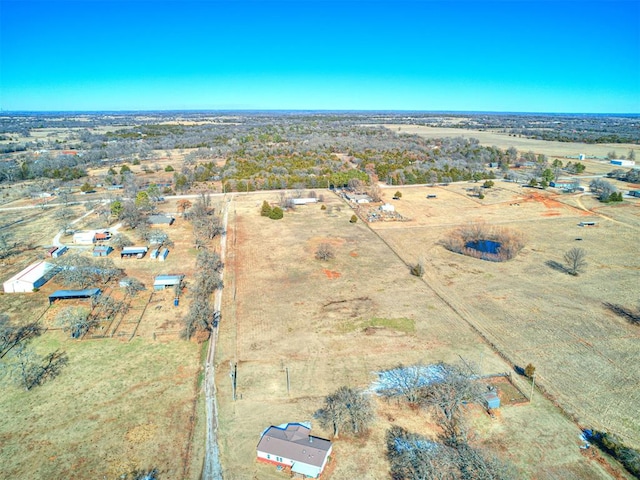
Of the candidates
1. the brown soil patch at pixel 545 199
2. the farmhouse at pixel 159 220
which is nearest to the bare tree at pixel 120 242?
the farmhouse at pixel 159 220

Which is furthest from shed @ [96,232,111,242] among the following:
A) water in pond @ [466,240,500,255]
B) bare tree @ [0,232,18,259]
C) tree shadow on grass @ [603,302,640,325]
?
tree shadow on grass @ [603,302,640,325]

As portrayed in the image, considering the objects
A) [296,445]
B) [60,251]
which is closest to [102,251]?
[60,251]

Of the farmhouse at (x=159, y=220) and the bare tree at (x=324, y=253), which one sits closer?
the bare tree at (x=324, y=253)

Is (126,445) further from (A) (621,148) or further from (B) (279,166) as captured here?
(A) (621,148)

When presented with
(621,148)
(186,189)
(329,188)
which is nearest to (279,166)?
(329,188)

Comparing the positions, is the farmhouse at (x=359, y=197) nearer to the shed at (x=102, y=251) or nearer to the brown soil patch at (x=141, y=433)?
the shed at (x=102, y=251)
